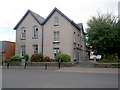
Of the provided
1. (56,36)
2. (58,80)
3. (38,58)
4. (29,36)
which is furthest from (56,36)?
(58,80)

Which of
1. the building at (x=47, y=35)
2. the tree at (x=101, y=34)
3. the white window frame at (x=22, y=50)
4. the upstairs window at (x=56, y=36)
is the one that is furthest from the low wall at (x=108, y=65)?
the white window frame at (x=22, y=50)

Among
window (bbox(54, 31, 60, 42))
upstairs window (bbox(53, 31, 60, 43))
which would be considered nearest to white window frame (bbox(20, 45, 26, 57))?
upstairs window (bbox(53, 31, 60, 43))

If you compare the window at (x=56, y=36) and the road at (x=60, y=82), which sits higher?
the window at (x=56, y=36)

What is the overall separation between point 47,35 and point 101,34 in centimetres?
956

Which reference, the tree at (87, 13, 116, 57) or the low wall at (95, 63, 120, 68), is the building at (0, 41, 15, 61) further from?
the low wall at (95, 63, 120, 68)

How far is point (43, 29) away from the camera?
26094 mm

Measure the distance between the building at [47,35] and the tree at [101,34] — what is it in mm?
4094

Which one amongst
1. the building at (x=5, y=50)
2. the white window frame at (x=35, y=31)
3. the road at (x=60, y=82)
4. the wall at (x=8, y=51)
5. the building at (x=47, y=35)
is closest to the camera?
the road at (x=60, y=82)

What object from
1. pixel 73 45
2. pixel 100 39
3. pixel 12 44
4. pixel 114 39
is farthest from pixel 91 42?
pixel 12 44

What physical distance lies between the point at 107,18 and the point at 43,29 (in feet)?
35.3

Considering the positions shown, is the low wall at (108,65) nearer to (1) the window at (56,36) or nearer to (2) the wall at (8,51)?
(1) the window at (56,36)

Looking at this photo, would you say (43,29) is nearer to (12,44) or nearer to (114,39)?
(12,44)

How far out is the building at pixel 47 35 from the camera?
2462cm

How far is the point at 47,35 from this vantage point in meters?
25.8
